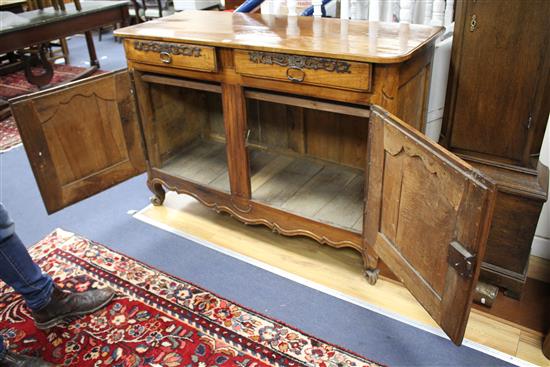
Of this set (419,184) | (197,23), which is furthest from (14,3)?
(419,184)

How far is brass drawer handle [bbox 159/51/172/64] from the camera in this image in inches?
71.2

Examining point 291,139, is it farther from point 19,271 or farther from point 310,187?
point 19,271

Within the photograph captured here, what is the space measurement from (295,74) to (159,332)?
100cm

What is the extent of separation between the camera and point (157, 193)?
7.59 feet

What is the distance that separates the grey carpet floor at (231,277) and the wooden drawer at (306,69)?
78 cm

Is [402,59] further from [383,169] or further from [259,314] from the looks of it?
[259,314]

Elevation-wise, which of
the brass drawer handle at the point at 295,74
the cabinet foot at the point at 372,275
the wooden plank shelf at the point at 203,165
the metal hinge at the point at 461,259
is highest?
the brass drawer handle at the point at 295,74

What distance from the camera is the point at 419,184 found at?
1.28m

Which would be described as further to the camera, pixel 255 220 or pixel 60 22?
pixel 60 22

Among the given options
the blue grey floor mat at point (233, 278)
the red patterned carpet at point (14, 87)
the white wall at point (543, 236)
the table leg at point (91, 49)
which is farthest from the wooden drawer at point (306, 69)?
the table leg at point (91, 49)

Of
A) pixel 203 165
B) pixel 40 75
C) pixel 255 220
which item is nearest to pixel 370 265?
pixel 255 220

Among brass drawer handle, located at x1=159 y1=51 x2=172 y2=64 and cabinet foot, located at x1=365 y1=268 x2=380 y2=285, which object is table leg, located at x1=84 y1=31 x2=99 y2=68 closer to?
brass drawer handle, located at x1=159 y1=51 x2=172 y2=64

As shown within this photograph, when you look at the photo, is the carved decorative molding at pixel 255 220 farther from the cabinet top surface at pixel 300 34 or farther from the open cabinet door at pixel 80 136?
the cabinet top surface at pixel 300 34

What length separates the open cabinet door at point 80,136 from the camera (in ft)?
5.86
